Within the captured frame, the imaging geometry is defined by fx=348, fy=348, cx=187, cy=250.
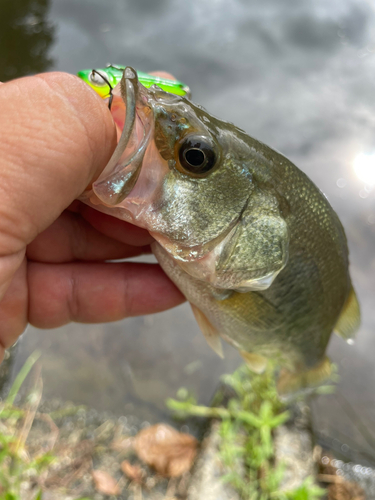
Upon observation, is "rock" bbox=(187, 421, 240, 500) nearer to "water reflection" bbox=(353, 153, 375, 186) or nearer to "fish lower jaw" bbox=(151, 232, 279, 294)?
"fish lower jaw" bbox=(151, 232, 279, 294)

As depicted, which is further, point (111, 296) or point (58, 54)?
point (58, 54)

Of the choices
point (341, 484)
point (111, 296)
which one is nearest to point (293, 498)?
point (341, 484)

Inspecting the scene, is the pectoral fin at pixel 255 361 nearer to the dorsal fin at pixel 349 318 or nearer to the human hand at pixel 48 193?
the dorsal fin at pixel 349 318

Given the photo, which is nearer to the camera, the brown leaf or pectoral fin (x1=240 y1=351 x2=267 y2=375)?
pectoral fin (x1=240 y1=351 x2=267 y2=375)

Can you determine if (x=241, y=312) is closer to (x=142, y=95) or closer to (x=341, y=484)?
(x=142, y=95)

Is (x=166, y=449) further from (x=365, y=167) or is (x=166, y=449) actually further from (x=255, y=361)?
(x=365, y=167)

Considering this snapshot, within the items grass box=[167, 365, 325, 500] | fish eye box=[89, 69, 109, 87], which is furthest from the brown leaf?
fish eye box=[89, 69, 109, 87]
